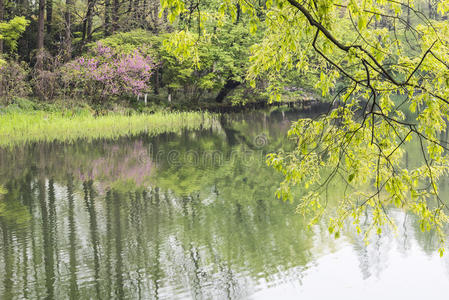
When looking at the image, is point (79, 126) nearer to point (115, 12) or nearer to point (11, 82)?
point (11, 82)

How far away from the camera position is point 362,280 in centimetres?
669

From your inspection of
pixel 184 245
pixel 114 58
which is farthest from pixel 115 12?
pixel 184 245

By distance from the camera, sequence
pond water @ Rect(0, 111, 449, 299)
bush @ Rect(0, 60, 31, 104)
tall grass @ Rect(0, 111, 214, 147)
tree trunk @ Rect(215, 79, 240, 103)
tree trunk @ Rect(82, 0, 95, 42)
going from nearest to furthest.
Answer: pond water @ Rect(0, 111, 449, 299) → tall grass @ Rect(0, 111, 214, 147) → bush @ Rect(0, 60, 31, 104) → tree trunk @ Rect(82, 0, 95, 42) → tree trunk @ Rect(215, 79, 240, 103)

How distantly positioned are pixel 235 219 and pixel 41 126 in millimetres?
14749

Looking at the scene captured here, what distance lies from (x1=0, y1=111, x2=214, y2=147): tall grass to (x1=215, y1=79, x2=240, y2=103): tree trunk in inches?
Answer: 248

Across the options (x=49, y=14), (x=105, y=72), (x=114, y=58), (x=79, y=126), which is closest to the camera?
(x=79, y=126)

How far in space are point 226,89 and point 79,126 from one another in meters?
13.5

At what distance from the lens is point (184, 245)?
783 centimetres

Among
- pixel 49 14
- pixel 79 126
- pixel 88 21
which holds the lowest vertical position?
pixel 79 126

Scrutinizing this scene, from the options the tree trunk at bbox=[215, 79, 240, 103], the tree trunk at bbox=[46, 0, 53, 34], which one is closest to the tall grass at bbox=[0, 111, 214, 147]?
the tree trunk at bbox=[215, 79, 240, 103]

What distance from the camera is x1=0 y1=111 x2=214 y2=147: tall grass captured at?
20.0 m

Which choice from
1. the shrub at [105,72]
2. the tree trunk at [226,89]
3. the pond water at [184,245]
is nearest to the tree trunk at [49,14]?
the shrub at [105,72]

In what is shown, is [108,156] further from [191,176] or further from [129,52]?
[129,52]

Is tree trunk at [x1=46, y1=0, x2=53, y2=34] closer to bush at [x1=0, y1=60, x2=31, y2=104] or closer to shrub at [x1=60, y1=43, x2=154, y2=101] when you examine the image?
shrub at [x1=60, y1=43, x2=154, y2=101]
